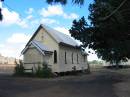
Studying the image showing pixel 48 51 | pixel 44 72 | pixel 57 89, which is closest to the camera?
pixel 57 89

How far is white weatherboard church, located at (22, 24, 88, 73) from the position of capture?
154 feet

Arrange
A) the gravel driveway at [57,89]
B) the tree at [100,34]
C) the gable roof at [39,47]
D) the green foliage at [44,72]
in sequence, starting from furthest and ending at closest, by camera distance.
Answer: the gable roof at [39,47], the green foliage at [44,72], the tree at [100,34], the gravel driveway at [57,89]

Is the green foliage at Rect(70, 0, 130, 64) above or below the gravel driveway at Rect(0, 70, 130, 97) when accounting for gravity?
above

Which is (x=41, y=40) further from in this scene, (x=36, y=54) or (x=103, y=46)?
(x=103, y=46)

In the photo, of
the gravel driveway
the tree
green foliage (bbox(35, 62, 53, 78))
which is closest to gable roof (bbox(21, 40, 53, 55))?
green foliage (bbox(35, 62, 53, 78))

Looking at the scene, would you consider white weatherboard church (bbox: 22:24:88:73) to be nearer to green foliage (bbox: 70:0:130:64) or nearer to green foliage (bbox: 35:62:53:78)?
green foliage (bbox: 35:62:53:78)

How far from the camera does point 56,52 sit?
50031mm

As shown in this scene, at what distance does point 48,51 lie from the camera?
157 feet

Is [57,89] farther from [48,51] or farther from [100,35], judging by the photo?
[48,51]

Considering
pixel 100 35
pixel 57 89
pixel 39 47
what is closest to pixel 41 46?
pixel 39 47

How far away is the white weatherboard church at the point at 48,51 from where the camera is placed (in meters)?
47.0

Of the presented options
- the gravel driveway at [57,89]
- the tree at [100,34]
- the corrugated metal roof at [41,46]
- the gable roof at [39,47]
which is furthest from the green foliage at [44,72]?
the gravel driveway at [57,89]

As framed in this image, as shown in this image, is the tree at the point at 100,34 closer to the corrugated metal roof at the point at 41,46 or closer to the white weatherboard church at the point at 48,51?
the white weatherboard church at the point at 48,51

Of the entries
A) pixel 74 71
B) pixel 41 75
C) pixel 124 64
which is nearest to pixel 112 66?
pixel 124 64
